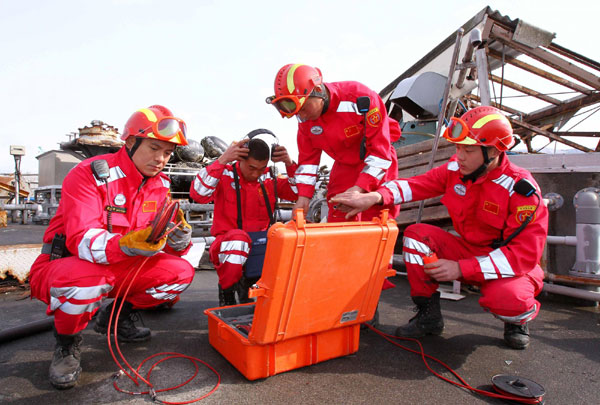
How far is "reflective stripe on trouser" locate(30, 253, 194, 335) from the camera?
1783 mm

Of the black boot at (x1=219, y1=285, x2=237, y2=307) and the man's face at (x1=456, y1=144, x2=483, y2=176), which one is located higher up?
the man's face at (x1=456, y1=144, x2=483, y2=176)

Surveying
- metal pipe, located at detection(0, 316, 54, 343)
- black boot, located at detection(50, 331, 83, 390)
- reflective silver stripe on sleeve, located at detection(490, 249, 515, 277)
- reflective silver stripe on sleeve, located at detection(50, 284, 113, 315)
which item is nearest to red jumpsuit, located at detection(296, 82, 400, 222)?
reflective silver stripe on sleeve, located at detection(490, 249, 515, 277)

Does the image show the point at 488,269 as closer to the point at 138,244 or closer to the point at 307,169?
the point at 307,169

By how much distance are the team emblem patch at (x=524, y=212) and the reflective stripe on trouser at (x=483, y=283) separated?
12.3 inches

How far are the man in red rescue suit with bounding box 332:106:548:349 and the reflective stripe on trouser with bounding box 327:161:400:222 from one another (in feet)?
0.72

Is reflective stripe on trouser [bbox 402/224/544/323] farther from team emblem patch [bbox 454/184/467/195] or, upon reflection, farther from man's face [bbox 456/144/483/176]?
man's face [bbox 456/144/483/176]

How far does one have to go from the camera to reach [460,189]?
2.42 m

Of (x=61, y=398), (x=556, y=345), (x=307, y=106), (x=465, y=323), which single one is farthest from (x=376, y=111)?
(x=61, y=398)

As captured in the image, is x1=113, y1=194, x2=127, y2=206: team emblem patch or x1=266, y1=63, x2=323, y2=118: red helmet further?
x1=266, y1=63, x2=323, y2=118: red helmet

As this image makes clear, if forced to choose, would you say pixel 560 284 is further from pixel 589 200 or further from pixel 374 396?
pixel 374 396

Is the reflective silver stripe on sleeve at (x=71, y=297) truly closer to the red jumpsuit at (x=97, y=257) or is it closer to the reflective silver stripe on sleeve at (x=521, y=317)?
the red jumpsuit at (x=97, y=257)

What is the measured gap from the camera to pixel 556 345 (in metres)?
2.26

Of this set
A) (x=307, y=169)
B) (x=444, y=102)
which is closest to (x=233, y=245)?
(x=307, y=169)

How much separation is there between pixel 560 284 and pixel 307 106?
2.79 metres
